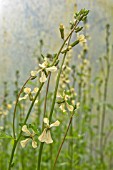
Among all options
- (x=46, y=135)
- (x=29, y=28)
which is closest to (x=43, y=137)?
(x=46, y=135)

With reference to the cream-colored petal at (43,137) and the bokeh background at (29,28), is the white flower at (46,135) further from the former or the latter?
the bokeh background at (29,28)

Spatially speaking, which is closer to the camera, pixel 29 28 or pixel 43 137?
pixel 43 137

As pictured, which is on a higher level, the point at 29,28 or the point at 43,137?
the point at 29,28

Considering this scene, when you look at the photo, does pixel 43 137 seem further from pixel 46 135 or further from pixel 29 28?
pixel 29 28

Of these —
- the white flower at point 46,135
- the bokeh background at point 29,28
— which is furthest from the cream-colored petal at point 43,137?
the bokeh background at point 29,28

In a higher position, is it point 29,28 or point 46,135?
point 29,28

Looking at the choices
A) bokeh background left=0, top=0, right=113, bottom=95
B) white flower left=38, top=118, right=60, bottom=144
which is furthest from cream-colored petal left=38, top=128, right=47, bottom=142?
bokeh background left=0, top=0, right=113, bottom=95

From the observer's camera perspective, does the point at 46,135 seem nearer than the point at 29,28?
Yes

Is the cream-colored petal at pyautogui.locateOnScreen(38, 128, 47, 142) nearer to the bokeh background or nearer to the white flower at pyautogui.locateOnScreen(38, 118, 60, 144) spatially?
the white flower at pyautogui.locateOnScreen(38, 118, 60, 144)

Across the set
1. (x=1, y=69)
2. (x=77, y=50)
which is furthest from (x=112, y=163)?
(x=1, y=69)
